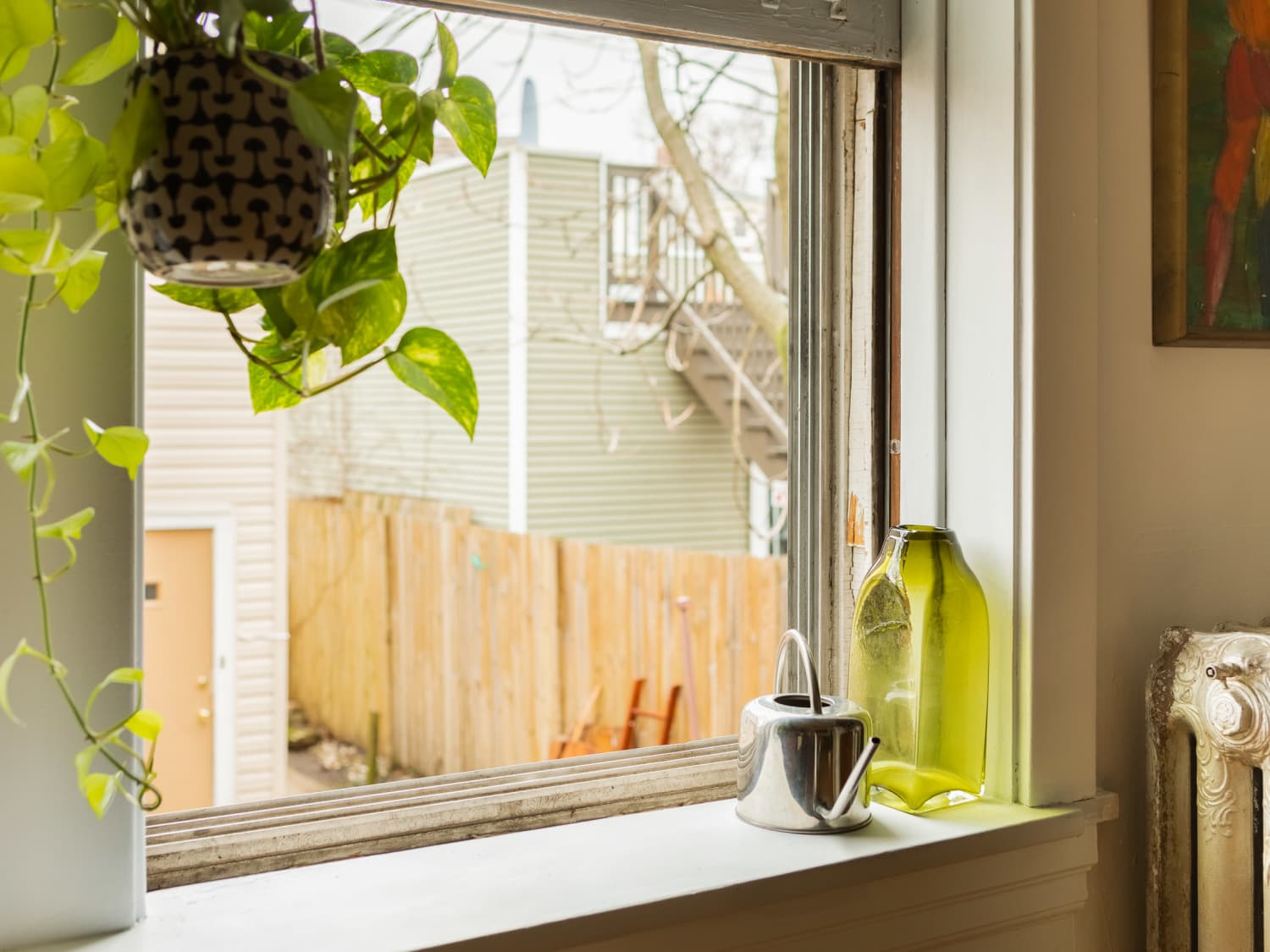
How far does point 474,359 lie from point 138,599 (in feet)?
22.5

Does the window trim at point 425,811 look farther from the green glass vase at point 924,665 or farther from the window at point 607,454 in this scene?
the green glass vase at point 924,665

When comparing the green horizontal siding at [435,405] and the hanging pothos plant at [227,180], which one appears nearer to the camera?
the hanging pothos plant at [227,180]

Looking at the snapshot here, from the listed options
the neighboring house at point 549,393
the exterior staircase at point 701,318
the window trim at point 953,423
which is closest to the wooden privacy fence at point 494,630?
the neighboring house at point 549,393

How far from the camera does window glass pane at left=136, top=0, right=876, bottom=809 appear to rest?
16.1 feet

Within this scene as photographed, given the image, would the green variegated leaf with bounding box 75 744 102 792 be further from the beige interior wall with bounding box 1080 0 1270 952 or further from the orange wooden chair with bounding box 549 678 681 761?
the orange wooden chair with bounding box 549 678 681 761

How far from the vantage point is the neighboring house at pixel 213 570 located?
17.0 feet

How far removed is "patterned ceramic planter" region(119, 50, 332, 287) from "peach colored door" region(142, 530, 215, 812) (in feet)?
16.2

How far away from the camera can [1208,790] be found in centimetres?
111

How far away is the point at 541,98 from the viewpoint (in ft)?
18.5

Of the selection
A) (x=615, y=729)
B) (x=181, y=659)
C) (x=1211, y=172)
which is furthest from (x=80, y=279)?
(x=181, y=659)

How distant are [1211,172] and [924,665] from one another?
2.17 feet

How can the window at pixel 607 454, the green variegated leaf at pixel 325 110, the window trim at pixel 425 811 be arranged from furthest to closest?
the window at pixel 607 454 < the window trim at pixel 425 811 < the green variegated leaf at pixel 325 110

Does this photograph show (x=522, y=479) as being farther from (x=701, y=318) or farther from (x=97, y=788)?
(x=97, y=788)

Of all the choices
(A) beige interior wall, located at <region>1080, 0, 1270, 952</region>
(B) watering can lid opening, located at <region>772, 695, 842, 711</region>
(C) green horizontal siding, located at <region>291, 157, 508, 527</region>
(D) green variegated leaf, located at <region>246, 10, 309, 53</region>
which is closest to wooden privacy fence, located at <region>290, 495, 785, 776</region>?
(C) green horizontal siding, located at <region>291, 157, 508, 527</region>
